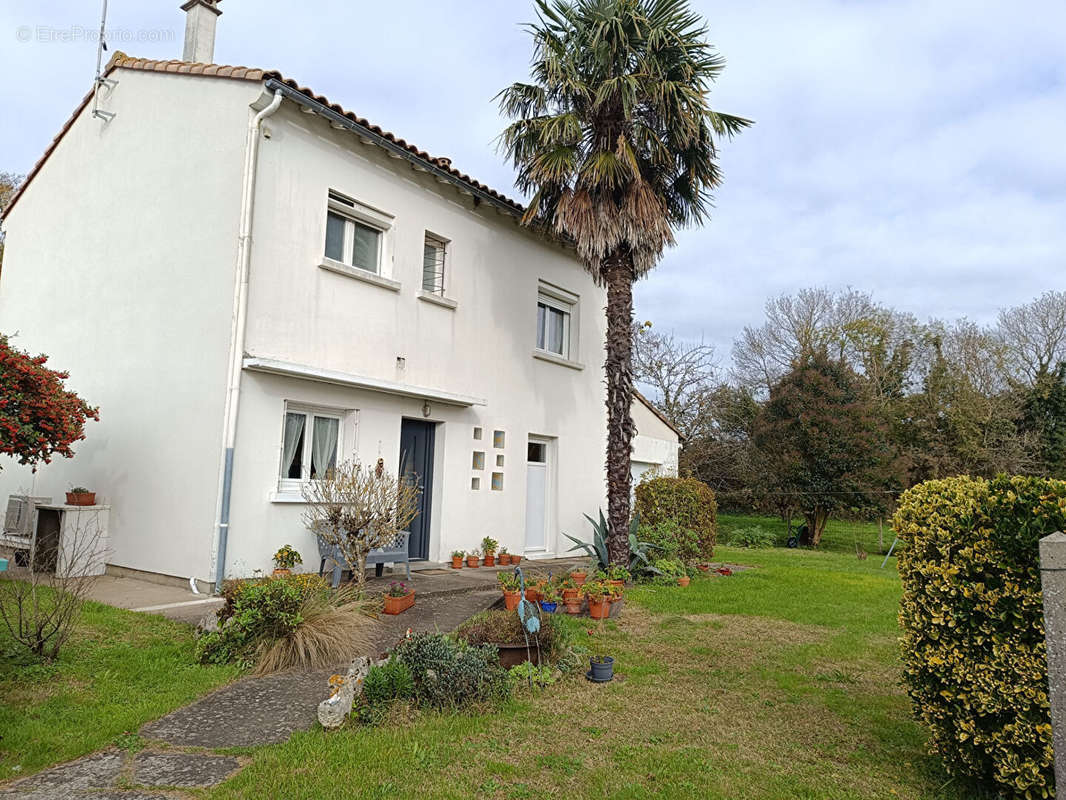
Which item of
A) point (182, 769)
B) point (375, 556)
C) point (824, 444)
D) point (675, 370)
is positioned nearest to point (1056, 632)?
point (182, 769)

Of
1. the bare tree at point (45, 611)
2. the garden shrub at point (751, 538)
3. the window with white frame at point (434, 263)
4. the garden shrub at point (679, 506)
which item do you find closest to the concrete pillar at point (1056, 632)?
the bare tree at point (45, 611)

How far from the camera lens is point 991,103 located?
391 inches

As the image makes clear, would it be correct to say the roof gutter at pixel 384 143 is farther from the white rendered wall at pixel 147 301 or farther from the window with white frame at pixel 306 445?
the window with white frame at pixel 306 445

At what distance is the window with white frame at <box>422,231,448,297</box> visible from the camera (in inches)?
454

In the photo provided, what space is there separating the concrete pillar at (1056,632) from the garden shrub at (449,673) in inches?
128

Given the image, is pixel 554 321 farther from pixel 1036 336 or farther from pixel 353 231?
pixel 1036 336

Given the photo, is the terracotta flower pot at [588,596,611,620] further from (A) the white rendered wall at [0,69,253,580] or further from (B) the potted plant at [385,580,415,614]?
(A) the white rendered wall at [0,69,253,580]

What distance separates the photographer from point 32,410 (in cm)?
772

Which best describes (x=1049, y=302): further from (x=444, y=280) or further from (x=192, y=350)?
(x=192, y=350)

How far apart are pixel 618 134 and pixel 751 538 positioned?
13911 millimetres

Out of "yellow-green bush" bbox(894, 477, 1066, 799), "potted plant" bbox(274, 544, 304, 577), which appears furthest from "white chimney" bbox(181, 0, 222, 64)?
"yellow-green bush" bbox(894, 477, 1066, 799)

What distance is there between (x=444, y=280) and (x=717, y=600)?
6.52m

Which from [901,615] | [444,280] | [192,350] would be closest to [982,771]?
[901,615]

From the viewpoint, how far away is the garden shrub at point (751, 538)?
67.7 feet
